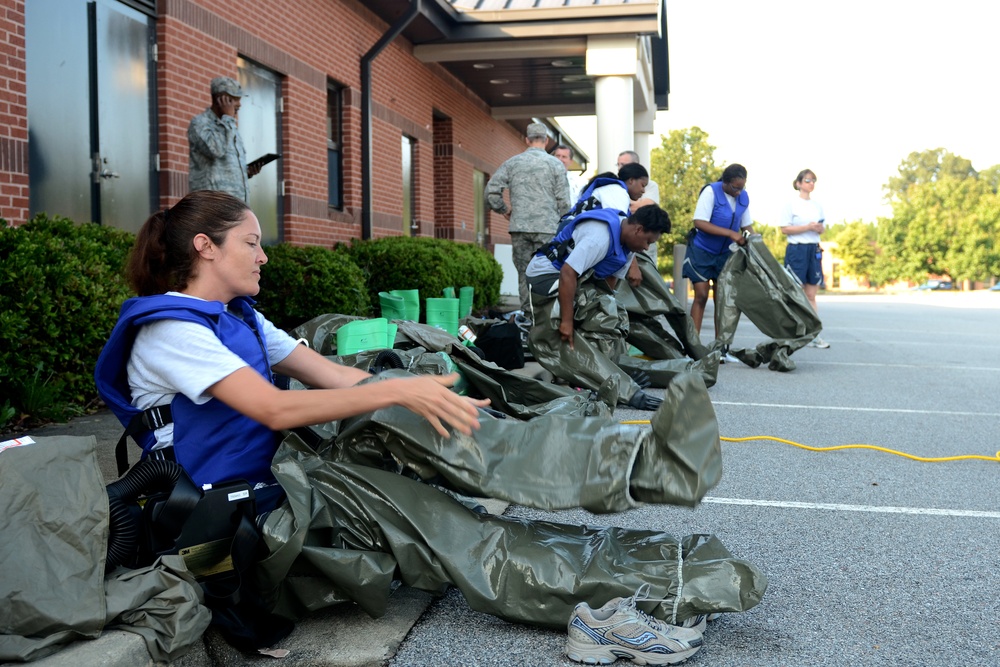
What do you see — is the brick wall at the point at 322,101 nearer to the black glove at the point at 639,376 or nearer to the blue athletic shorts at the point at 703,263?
the black glove at the point at 639,376

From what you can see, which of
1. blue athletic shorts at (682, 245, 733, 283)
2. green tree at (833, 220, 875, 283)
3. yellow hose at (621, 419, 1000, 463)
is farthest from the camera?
green tree at (833, 220, 875, 283)

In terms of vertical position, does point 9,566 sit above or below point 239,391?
below

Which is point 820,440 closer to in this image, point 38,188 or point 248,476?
point 248,476

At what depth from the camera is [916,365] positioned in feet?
35.6

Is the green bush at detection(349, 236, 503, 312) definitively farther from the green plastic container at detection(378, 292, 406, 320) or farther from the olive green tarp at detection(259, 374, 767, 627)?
the olive green tarp at detection(259, 374, 767, 627)

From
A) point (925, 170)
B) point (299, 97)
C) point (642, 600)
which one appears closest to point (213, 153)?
point (299, 97)

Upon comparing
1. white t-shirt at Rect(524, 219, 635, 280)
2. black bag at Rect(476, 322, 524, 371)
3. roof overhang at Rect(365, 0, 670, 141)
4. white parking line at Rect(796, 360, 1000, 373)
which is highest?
roof overhang at Rect(365, 0, 670, 141)

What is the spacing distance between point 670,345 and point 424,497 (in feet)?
19.8

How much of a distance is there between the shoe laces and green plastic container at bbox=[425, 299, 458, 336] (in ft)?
21.0

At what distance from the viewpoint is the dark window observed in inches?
518

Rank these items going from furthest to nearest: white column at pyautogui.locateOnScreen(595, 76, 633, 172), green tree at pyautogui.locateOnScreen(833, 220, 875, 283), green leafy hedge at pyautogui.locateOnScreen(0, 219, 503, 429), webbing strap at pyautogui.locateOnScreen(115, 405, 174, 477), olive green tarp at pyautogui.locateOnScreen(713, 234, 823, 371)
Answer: green tree at pyautogui.locateOnScreen(833, 220, 875, 283)
white column at pyautogui.locateOnScreen(595, 76, 633, 172)
olive green tarp at pyautogui.locateOnScreen(713, 234, 823, 371)
green leafy hedge at pyautogui.locateOnScreen(0, 219, 503, 429)
webbing strap at pyautogui.locateOnScreen(115, 405, 174, 477)

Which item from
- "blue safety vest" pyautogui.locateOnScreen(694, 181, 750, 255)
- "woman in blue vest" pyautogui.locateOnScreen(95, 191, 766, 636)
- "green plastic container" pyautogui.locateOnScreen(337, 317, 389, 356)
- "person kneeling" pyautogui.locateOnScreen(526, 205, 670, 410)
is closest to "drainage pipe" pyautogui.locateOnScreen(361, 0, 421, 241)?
"blue safety vest" pyautogui.locateOnScreen(694, 181, 750, 255)

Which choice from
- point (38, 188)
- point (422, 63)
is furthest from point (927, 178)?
point (38, 188)

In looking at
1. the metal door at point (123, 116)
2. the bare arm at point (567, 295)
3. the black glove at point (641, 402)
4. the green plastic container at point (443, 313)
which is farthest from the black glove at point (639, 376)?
the metal door at point (123, 116)
